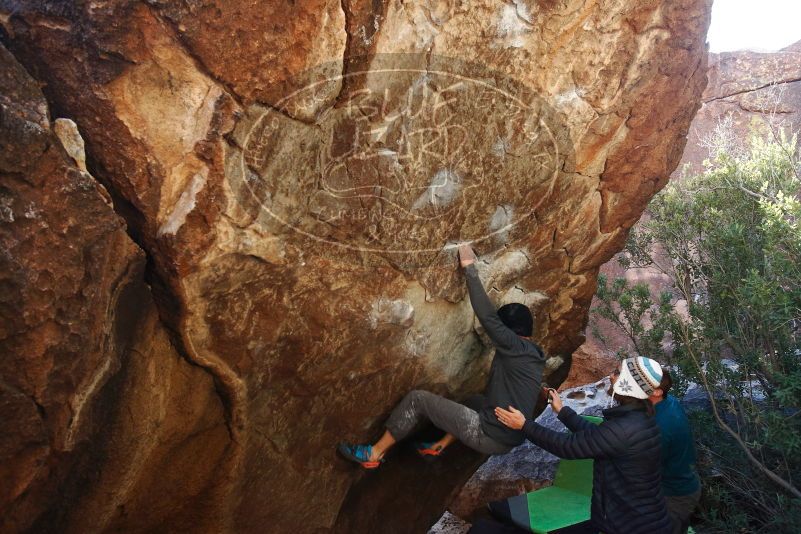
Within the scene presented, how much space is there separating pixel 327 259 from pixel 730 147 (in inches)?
488

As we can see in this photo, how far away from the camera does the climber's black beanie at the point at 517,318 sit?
383 centimetres

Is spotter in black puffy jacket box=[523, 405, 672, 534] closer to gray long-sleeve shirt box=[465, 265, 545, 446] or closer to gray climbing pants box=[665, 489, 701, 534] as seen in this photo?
gray long-sleeve shirt box=[465, 265, 545, 446]

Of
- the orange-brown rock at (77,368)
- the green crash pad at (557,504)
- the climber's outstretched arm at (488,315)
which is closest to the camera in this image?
the orange-brown rock at (77,368)

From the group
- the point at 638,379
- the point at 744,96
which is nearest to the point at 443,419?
the point at 638,379

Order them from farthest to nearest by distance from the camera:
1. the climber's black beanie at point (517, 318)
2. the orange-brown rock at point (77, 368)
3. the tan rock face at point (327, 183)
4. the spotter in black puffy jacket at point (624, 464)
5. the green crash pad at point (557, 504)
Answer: the green crash pad at point (557, 504) → the climber's black beanie at point (517, 318) → the spotter in black puffy jacket at point (624, 464) → the tan rock face at point (327, 183) → the orange-brown rock at point (77, 368)

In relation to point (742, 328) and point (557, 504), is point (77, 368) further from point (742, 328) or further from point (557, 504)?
point (742, 328)

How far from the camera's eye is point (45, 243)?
2.38 meters

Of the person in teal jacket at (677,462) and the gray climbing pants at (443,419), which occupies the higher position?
the gray climbing pants at (443,419)

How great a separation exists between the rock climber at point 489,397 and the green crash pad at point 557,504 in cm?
65

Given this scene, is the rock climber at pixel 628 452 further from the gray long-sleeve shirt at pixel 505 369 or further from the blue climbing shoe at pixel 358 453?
the blue climbing shoe at pixel 358 453

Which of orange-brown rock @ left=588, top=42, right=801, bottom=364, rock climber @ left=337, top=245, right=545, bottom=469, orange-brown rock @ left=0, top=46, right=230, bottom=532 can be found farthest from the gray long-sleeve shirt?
orange-brown rock @ left=588, top=42, right=801, bottom=364

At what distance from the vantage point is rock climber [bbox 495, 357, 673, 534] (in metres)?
3.10

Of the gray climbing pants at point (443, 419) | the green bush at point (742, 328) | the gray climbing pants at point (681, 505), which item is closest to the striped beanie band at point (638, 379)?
the gray climbing pants at point (443, 419)

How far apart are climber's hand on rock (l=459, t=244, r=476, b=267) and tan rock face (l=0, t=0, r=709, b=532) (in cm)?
6
